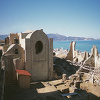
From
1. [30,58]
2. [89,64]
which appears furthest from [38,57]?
[89,64]

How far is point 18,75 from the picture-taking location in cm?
1546

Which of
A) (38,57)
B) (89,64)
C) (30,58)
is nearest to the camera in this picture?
(30,58)

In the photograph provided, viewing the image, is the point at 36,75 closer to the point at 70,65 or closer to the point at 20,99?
the point at 20,99

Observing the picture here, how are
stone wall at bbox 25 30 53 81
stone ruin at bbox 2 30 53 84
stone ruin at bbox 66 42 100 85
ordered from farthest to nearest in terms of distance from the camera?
stone ruin at bbox 66 42 100 85 → stone wall at bbox 25 30 53 81 → stone ruin at bbox 2 30 53 84

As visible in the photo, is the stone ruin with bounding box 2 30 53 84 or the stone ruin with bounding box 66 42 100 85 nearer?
the stone ruin with bounding box 2 30 53 84

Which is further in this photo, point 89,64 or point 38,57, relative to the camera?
point 89,64

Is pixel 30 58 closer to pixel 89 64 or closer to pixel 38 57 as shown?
pixel 38 57

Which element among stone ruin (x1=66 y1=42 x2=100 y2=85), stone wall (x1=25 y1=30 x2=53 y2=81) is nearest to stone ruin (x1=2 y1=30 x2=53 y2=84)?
stone wall (x1=25 y1=30 x2=53 y2=81)

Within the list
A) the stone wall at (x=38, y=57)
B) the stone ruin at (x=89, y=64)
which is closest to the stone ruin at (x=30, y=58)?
the stone wall at (x=38, y=57)

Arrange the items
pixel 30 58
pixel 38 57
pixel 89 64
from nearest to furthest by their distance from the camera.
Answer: pixel 30 58 < pixel 38 57 < pixel 89 64

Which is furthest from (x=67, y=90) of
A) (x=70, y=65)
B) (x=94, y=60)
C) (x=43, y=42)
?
(x=94, y=60)

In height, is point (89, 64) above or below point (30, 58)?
below

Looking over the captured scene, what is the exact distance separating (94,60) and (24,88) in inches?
787

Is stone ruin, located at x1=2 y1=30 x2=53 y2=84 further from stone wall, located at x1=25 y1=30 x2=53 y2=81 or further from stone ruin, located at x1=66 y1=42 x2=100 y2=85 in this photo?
stone ruin, located at x1=66 y1=42 x2=100 y2=85
